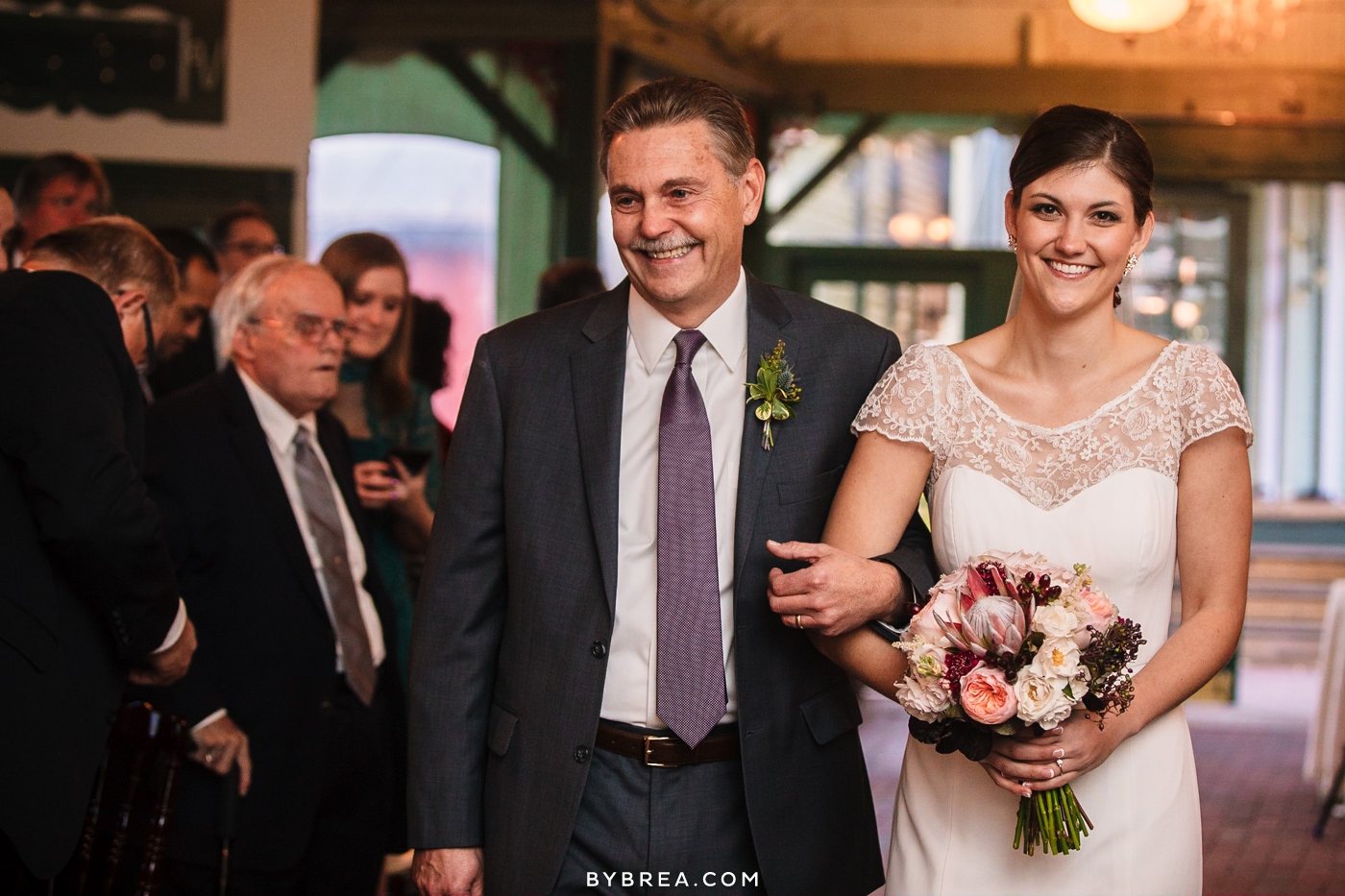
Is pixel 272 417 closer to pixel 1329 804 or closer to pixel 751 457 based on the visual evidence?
pixel 751 457

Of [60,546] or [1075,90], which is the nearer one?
[60,546]

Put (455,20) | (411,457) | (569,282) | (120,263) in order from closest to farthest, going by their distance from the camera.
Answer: (120,263), (411,457), (569,282), (455,20)

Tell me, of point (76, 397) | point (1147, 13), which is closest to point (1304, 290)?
point (1147, 13)

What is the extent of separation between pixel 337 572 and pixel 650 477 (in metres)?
1.25

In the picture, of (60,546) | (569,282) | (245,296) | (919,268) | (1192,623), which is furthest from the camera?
(919,268)

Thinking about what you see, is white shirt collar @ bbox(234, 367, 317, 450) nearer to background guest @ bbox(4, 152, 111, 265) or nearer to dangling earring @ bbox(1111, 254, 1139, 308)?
background guest @ bbox(4, 152, 111, 265)

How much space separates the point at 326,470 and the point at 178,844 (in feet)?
3.12

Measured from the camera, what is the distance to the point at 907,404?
230cm

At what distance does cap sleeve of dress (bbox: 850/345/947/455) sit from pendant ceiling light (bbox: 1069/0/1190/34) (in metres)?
4.69

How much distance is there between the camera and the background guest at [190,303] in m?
4.55

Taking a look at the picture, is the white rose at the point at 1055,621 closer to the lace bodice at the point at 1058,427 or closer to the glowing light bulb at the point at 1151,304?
the lace bodice at the point at 1058,427

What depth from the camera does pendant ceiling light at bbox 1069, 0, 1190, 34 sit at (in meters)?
6.30

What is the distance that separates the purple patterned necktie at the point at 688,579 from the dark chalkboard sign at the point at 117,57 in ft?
14.2

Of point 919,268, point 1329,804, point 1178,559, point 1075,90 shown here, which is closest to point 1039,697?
point 1178,559
